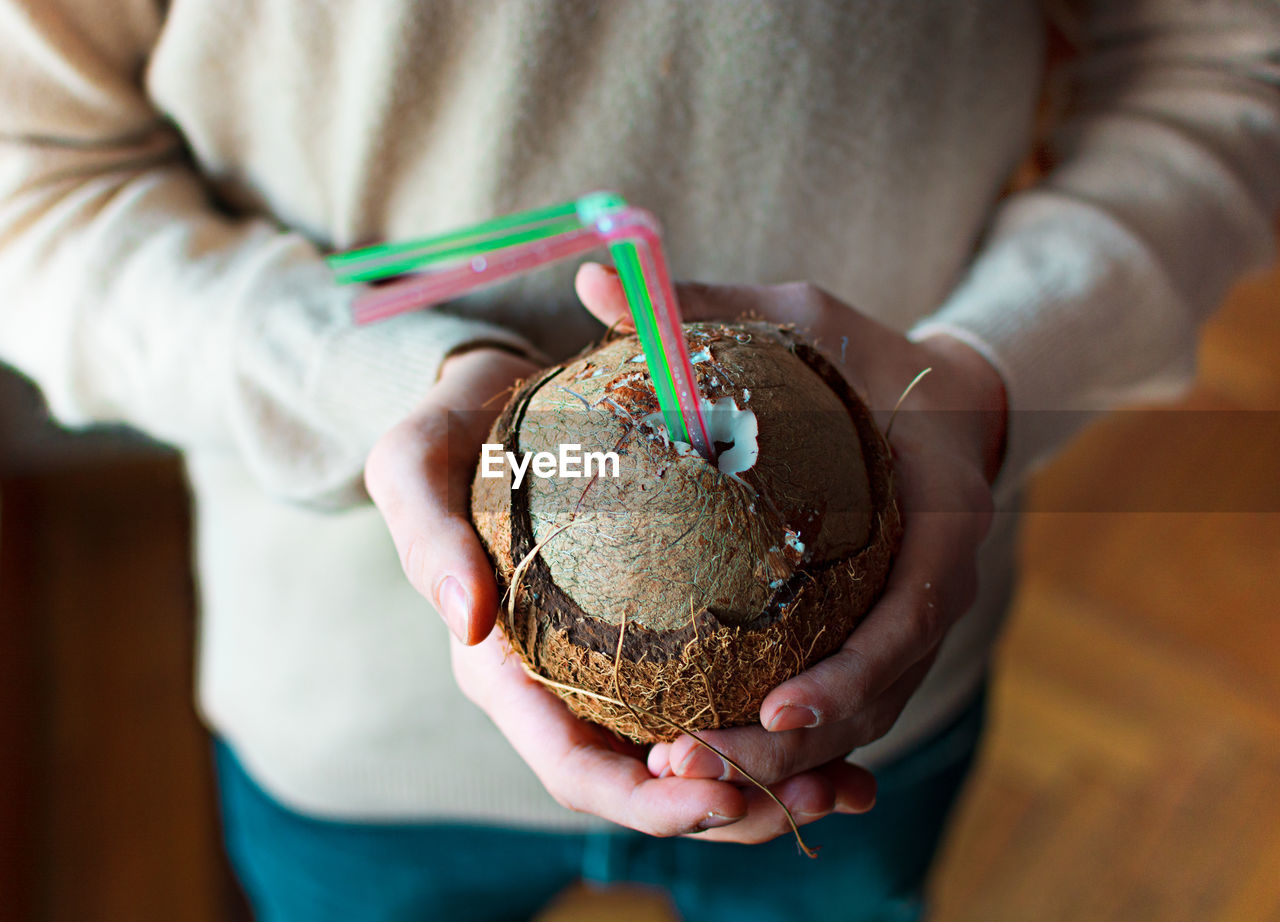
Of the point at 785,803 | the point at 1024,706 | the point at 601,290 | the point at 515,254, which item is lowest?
the point at 1024,706

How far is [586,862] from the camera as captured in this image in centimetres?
124

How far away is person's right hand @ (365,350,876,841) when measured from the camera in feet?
2.35

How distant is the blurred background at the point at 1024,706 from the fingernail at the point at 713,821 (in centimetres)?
166

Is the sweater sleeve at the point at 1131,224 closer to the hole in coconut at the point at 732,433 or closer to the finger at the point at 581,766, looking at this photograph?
the hole in coconut at the point at 732,433

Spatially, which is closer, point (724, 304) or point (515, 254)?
point (515, 254)

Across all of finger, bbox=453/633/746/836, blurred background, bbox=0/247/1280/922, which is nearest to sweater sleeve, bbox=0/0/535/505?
finger, bbox=453/633/746/836

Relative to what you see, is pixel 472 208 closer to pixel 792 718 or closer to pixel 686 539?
pixel 686 539

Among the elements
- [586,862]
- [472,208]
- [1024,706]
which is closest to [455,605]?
[472,208]

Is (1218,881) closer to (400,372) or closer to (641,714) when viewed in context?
(641,714)

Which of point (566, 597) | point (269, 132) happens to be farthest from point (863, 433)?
point (269, 132)

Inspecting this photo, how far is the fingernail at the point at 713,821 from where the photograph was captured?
72 centimetres

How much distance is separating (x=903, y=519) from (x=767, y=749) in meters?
0.27

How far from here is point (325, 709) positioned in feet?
4.01

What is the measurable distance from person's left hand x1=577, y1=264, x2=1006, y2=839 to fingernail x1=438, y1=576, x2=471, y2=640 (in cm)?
21
